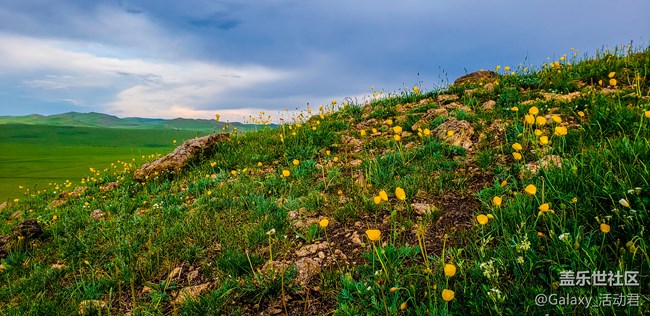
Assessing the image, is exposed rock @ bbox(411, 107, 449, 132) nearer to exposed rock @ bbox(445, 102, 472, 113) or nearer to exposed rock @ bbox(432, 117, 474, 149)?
exposed rock @ bbox(445, 102, 472, 113)

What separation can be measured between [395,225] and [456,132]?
2.76 m

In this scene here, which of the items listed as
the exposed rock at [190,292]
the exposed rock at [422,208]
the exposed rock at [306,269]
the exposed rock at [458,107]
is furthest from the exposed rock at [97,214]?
the exposed rock at [458,107]

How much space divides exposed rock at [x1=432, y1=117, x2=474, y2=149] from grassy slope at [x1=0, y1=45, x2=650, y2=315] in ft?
0.31

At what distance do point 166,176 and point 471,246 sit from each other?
6.76m

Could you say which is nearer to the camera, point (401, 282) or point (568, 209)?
point (401, 282)

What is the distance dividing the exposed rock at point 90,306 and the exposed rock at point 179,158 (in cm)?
463

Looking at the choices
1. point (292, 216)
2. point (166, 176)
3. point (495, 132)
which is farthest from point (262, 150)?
point (495, 132)

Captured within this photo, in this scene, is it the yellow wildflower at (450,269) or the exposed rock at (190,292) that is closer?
the yellow wildflower at (450,269)

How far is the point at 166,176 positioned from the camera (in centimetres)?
766

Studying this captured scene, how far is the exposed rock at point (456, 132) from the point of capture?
546 cm

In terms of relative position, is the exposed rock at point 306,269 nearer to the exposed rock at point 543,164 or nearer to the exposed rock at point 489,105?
the exposed rock at point 543,164

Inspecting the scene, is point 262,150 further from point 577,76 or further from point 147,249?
point 577,76

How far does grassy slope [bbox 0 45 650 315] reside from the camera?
2438 millimetres

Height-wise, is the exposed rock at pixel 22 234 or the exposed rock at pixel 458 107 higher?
the exposed rock at pixel 458 107
